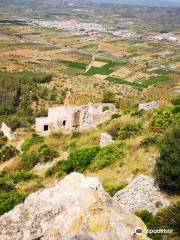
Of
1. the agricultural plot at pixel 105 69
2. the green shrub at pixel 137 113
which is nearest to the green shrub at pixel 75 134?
the green shrub at pixel 137 113

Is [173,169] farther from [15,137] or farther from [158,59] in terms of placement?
[158,59]

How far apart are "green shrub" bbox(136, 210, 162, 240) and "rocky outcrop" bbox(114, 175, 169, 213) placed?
0.49 m

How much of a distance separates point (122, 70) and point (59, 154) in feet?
331

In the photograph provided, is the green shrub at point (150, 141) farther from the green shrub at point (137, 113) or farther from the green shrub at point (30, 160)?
the green shrub at point (137, 113)

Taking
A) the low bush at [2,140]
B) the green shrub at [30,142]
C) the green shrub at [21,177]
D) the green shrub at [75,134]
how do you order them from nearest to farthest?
the green shrub at [21,177]
the green shrub at [30,142]
the green shrub at [75,134]
the low bush at [2,140]

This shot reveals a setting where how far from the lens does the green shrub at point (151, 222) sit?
436 inches

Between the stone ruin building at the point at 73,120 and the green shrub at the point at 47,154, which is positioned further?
the stone ruin building at the point at 73,120

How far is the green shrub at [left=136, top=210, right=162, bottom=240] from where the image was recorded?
11.1 meters

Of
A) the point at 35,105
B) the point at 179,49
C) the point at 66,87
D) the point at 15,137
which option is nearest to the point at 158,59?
the point at 179,49

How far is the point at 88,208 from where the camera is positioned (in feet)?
29.1

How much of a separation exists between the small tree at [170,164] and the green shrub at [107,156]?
590cm

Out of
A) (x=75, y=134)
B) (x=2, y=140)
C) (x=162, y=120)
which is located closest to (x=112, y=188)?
(x=162, y=120)

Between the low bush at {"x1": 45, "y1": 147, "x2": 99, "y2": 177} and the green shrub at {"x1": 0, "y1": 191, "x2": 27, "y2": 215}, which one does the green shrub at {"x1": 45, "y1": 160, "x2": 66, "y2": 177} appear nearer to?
the low bush at {"x1": 45, "y1": 147, "x2": 99, "y2": 177}

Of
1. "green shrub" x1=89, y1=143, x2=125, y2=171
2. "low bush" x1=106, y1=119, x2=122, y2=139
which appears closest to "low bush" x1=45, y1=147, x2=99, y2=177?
"green shrub" x1=89, y1=143, x2=125, y2=171
